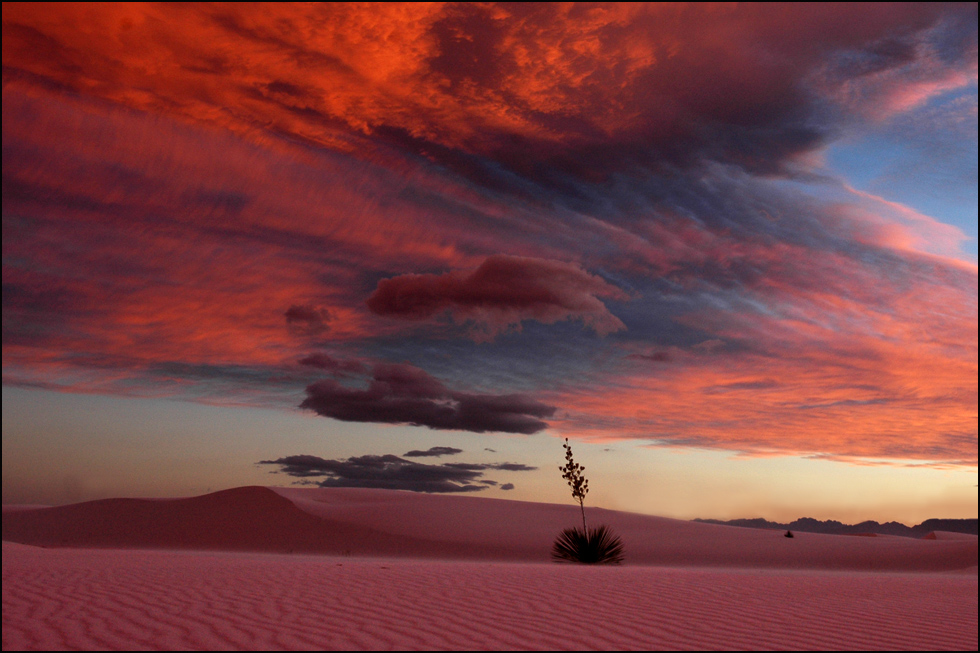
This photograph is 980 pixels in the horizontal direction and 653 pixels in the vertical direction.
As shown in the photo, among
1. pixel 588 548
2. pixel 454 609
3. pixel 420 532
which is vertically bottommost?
pixel 420 532

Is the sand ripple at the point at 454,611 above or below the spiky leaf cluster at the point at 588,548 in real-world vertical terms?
above

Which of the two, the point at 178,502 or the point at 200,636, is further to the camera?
the point at 178,502

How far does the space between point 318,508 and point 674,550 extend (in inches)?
665

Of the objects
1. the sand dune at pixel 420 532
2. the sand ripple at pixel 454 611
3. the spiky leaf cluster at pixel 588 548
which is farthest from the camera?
the sand dune at pixel 420 532

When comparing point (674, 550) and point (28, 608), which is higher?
point (28, 608)

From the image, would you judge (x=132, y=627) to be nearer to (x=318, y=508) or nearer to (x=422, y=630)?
(x=422, y=630)

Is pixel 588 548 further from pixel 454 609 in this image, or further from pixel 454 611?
pixel 454 611

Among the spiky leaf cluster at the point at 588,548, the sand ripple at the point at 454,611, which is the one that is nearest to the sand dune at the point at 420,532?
the spiky leaf cluster at the point at 588,548

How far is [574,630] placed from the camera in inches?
299

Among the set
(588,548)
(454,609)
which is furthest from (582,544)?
(454,609)

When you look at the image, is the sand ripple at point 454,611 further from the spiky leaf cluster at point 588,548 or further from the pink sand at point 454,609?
the spiky leaf cluster at point 588,548

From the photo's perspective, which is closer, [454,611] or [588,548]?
[454,611]

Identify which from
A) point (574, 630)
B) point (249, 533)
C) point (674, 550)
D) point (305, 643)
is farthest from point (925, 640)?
point (249, 533)

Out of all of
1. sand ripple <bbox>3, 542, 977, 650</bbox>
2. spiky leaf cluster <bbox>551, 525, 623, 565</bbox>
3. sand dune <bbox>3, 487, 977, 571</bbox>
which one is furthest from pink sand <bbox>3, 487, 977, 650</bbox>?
sand dune <bbox>3, 487, 977, 571</bbox>
